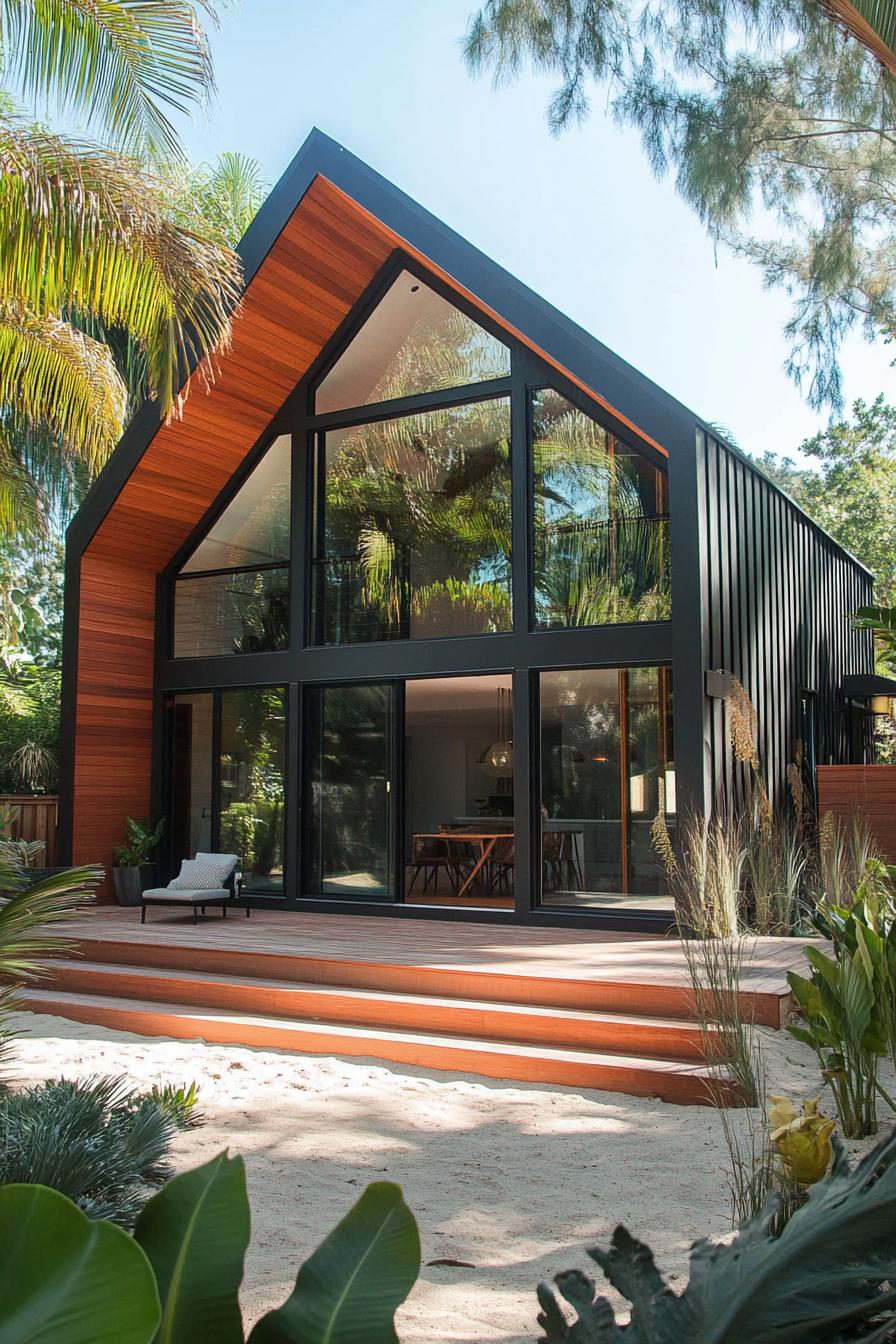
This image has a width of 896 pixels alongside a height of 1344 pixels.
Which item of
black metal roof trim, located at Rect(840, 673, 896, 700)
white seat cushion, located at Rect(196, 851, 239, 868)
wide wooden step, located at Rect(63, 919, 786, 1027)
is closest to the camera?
wide wooden step, located at Rect(63, 919, 786, 1027)

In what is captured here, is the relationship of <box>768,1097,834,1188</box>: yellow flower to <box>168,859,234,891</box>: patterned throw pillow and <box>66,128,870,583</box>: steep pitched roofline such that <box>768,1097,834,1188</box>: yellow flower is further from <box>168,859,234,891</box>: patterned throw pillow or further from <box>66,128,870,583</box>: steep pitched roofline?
<box>168,859,234,891</box>: patterned throw pillow

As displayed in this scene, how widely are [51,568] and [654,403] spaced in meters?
17.9

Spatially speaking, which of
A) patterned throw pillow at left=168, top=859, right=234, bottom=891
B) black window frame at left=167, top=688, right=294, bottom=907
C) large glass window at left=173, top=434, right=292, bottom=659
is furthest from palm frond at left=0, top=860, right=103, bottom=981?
large glass window at left=173, top=434, right=292, bottom=659

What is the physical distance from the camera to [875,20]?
388cm

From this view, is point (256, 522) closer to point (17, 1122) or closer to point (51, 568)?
point (17, 1122)

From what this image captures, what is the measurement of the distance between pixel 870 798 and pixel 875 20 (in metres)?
6.93

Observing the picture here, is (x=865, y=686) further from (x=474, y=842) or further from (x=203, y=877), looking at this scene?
(x=203, y=877)

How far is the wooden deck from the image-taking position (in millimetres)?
5930

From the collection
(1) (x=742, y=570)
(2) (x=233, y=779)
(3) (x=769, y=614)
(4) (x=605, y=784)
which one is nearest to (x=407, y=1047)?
(4) (x=605, y=784)

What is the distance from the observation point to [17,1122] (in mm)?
3402

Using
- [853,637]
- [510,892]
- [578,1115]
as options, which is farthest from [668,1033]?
[853,637]

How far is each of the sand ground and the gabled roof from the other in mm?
5340

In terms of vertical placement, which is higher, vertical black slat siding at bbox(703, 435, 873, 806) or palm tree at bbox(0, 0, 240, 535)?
palm tree at bbox(0, 0, 240, 535)

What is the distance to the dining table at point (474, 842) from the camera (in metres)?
10.7
